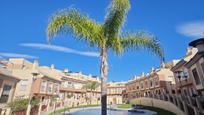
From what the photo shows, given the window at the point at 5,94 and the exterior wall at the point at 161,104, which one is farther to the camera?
the window at the point at 5,94

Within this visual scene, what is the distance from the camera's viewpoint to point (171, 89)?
36.8 m

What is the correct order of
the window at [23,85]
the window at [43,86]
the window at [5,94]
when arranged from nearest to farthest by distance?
the window at [5,94]
the window at [23,85]
the window at [43,86]

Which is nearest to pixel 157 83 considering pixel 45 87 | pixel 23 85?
pixel 45 87

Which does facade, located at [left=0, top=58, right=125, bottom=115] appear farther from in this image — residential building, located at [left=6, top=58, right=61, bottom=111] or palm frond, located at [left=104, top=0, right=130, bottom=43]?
palm frond, located at [left=104, top=0, right=130, bottom=43]

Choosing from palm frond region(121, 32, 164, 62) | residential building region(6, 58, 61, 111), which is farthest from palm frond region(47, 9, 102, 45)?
residential building region(6, 58, 61, 111)

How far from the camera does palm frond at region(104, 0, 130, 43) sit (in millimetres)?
8211

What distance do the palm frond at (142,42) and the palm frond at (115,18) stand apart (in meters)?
1.24

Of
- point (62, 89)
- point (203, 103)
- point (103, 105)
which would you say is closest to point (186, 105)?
point (203, 103)

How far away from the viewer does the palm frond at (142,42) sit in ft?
31.7

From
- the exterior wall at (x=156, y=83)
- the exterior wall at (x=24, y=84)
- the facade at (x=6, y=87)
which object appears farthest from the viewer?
the exterior wall at (x=156, y=83)

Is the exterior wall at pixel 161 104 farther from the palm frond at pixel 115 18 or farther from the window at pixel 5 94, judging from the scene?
the window at pixel 5 94

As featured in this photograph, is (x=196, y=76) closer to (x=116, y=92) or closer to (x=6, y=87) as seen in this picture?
(x=6, y=87)

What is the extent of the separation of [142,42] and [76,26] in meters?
3.76

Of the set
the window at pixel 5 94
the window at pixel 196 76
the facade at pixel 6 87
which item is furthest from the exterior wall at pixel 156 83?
the window at pixel 5 94
